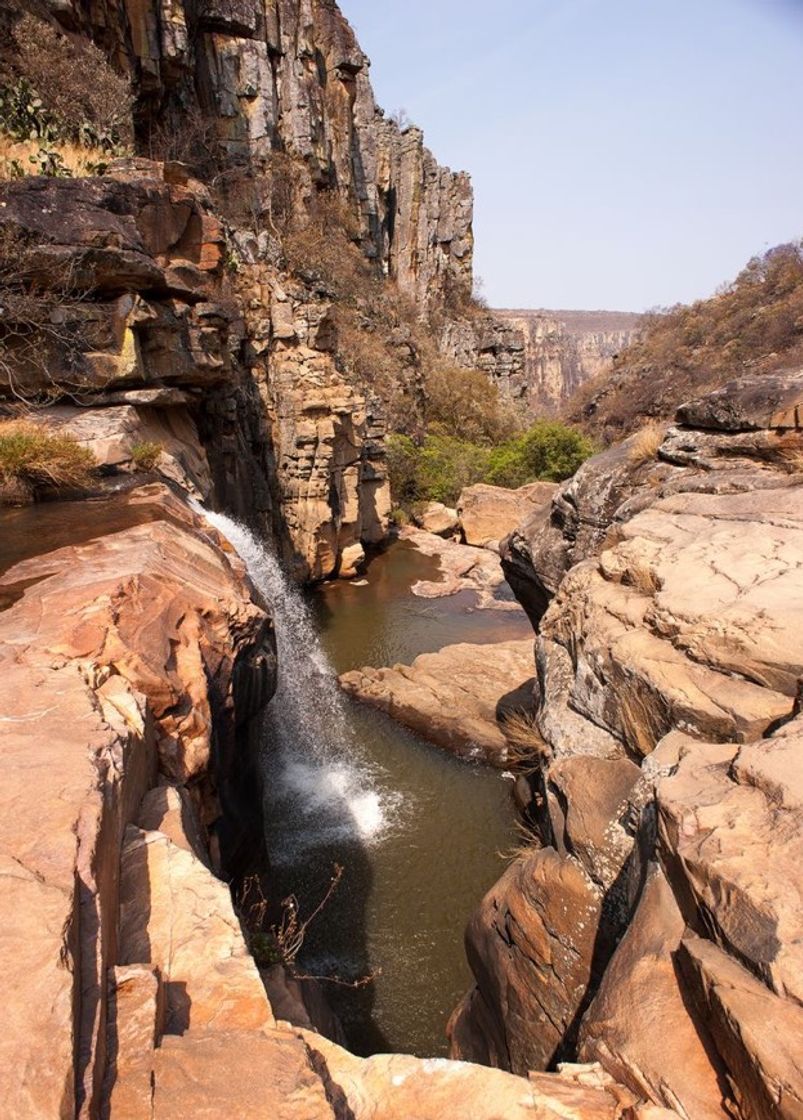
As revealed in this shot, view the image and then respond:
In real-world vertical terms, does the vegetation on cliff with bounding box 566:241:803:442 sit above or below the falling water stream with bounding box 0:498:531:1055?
above

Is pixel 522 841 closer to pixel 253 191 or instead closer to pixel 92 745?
pixel 92 745

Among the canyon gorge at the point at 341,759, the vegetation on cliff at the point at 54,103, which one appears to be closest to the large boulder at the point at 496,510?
the canyon gorge at the point at 341,759

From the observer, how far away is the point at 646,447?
341 inches

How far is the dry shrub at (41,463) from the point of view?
7.86 metres

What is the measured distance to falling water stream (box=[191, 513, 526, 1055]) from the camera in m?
6.25

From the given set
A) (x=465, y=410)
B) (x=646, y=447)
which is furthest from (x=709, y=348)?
(x=646, y=447)

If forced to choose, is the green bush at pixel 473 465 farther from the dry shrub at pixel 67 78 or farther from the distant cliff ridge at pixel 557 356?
the distant cliff ridge at pixel 557 356

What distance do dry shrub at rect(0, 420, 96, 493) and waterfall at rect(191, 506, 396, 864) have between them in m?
1.60

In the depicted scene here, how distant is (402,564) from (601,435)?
15209 mm

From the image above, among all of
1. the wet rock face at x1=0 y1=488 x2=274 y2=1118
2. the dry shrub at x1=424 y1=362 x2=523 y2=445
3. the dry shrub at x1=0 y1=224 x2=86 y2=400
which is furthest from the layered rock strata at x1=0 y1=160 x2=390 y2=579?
the dry shrub at x1=424 y1=362 x2=523 y2=445

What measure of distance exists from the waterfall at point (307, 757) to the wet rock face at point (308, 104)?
62.4 ft

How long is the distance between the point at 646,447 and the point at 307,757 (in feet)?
23.2

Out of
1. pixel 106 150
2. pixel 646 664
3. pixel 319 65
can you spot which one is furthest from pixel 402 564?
pixel 319 65

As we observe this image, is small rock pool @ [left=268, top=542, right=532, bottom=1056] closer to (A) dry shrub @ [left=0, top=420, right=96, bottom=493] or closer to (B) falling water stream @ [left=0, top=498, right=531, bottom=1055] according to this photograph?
(B) falling water stream @ [left=0, top=498, right=531, bottom=1055]
